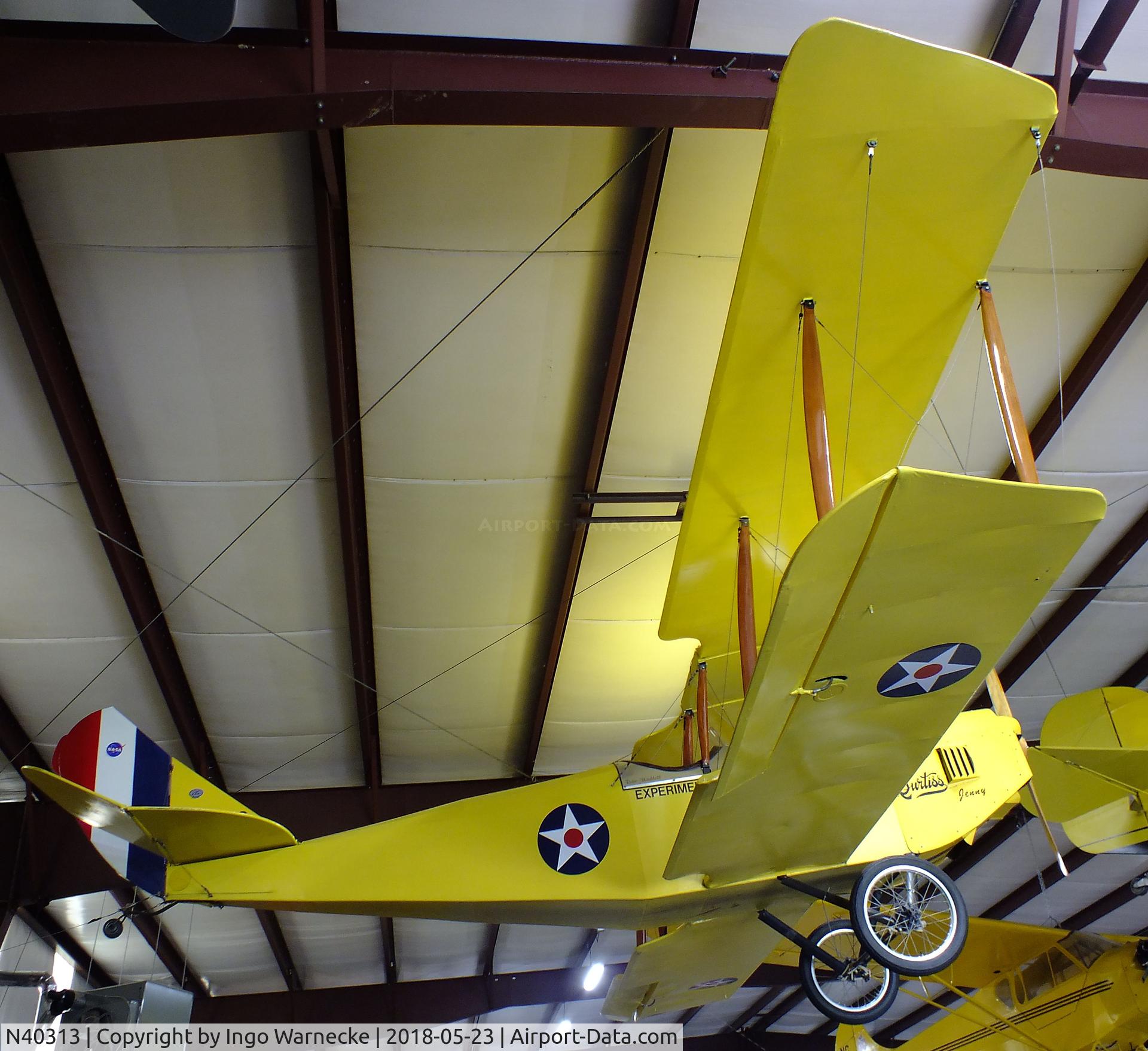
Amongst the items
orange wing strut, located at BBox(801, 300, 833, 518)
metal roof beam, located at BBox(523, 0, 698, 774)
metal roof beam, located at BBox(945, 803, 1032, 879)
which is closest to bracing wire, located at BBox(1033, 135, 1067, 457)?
metal roof beam, located at BBox(523, 0, 698, 774)

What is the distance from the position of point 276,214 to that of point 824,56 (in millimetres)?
3512

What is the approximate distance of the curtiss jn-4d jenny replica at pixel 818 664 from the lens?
3502mm

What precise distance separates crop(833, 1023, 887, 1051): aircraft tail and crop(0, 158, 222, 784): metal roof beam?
25.2ft

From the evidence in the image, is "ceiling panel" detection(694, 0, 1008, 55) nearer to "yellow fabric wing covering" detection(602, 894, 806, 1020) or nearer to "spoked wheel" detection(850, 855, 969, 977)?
"spoked wheel" detection(850, 855, 969, 977)

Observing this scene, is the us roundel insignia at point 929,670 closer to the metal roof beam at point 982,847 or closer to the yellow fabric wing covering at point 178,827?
the yellow fabric wing covering at point 178,827

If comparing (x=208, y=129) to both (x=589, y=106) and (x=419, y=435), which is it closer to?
(x=589, y=106)

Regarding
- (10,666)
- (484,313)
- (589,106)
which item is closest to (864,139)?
(589,106)

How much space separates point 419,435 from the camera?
6637mm

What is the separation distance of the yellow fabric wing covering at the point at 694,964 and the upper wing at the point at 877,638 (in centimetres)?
179

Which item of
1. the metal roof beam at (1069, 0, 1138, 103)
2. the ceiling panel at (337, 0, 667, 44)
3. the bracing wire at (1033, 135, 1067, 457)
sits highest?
the ceiling panel at (337, 0, 667, 44)

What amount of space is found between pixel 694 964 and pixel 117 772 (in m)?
4.52

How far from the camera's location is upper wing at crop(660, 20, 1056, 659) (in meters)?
3.71

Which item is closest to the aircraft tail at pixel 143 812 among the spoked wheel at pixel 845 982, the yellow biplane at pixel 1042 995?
the spoked wheel at pixel 845 982

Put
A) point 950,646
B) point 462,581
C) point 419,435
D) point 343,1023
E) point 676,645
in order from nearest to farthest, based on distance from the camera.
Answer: point 950,646 → point 419,435 → point 462,581 → point 676,645 → point 343,1023
